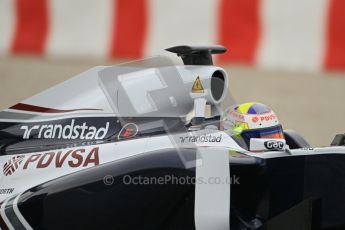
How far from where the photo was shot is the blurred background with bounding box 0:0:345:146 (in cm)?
706

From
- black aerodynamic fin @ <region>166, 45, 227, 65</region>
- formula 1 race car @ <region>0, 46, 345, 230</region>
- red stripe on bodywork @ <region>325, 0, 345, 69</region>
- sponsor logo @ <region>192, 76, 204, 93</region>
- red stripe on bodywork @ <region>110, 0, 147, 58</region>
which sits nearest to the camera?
formula 1 race car @ <region>0, 46, 345, 230</region>

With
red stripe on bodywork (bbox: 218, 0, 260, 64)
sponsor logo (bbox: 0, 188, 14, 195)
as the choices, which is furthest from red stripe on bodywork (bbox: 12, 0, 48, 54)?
sponsor logo (bbox: 0, 188, 14, 195)

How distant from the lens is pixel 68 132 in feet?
11.8

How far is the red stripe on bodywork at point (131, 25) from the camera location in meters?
7.19

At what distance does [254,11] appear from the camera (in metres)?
7.05

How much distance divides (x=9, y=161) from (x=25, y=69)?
13.5ft

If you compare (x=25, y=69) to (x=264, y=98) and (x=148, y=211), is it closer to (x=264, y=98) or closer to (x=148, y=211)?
(x=264, y=98)

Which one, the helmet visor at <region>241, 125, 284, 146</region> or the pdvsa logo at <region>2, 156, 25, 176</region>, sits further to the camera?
the helmet visor at <region>241, 125, 284, 146</region>

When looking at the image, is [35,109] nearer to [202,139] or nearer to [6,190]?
[6,190]

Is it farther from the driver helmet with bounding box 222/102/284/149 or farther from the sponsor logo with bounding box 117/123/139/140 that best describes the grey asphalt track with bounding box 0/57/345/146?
the sponsor logo with bounding box 117/123/139/140

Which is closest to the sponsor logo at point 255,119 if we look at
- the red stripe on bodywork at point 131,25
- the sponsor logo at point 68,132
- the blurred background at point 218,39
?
the sponsor logo at point 68,132

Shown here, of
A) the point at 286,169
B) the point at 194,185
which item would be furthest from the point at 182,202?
the point at 286,169

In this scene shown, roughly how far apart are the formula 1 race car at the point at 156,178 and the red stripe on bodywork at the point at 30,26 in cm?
382

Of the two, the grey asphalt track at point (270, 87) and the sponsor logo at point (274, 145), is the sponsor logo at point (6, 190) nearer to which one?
the sponsor logo at point (274, 145)
